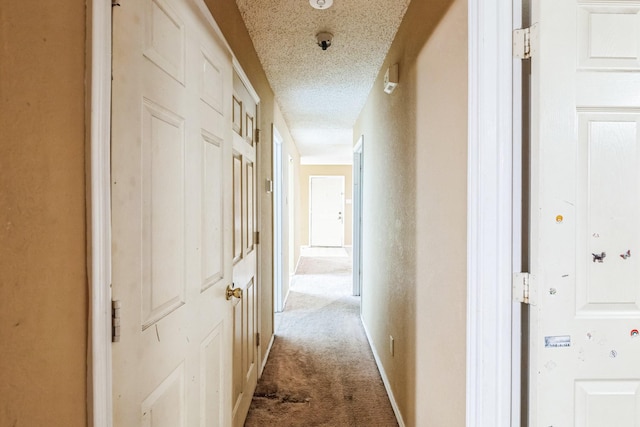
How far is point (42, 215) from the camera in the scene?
552mm

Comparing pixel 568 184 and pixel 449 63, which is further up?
pixel 449 63

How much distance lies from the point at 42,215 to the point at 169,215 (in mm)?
387

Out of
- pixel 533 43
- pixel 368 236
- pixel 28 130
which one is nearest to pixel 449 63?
pixel 533 43

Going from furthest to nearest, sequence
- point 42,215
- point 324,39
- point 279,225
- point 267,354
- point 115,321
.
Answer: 1. point 279,225
2. point 267,354
3. point 324,39
4. point 115,321
5. point 42,215

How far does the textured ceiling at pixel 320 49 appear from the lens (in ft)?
6.23

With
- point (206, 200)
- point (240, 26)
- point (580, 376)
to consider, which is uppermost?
point (240, 26)

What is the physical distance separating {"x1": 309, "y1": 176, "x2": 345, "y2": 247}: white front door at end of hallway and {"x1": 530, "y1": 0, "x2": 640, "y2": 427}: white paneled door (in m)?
8.74

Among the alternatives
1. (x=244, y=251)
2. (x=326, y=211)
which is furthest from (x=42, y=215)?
(x=326, y=211)

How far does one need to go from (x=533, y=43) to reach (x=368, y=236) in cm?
254

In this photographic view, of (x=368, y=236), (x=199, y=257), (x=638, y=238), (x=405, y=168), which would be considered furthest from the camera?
(x=368, y=236)

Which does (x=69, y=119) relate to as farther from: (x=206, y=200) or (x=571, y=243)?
(x=571, y=243)

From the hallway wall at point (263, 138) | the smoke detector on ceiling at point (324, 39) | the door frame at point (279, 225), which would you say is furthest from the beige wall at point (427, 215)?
the door frame at point (279, 225)

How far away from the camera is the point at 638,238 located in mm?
940

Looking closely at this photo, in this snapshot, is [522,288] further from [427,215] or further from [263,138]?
[263,138]
